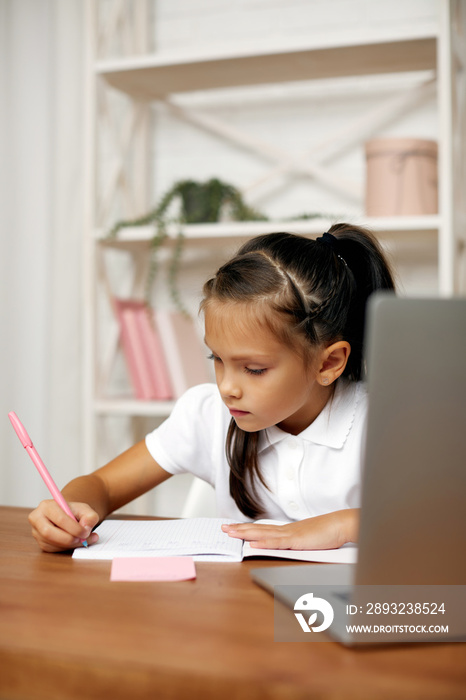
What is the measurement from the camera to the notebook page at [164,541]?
0.81 meters

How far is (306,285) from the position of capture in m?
1.03

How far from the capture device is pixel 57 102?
231 cm

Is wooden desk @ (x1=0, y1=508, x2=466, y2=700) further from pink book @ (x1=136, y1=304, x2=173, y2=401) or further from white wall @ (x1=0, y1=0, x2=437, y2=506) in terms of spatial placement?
white wall @ (x1=0, y1=0, x2=437, y2=506)

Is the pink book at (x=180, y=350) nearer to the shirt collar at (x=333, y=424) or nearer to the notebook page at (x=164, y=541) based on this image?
the shirt collar at (x=333, y=424)

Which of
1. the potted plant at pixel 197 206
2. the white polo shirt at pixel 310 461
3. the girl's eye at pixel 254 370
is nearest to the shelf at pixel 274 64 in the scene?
the potted plant at pixel 197 206

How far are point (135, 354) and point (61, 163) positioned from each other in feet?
2.41

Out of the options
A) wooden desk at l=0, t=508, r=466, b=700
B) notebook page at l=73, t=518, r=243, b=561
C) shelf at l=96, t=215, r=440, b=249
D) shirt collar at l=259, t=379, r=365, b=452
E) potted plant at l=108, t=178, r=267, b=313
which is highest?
potted plant at l=108, t=178, r=267, b=313

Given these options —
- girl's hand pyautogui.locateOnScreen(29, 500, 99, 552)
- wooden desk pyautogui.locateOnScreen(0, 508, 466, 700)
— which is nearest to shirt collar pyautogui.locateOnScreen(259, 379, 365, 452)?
girl's hand pyautogui.locateOnScreen(29, 500, 99, 552)

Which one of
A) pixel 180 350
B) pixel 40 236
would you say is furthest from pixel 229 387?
pixel 40 236

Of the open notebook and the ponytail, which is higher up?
the ponytail

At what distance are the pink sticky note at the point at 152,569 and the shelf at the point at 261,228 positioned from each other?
1139 millimetres

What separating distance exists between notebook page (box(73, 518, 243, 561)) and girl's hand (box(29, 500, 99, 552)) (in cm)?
1

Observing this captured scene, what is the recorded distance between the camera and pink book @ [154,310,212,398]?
2.01 meters

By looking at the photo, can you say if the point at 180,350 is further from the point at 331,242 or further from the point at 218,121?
the point at 331,242
